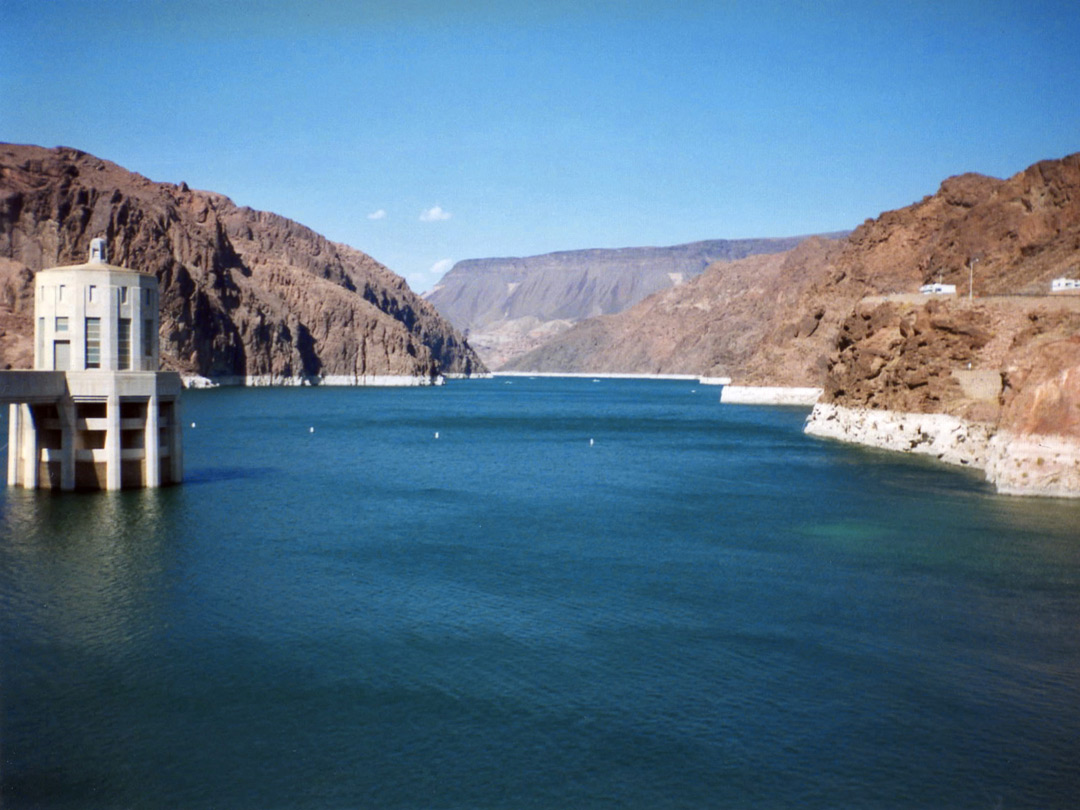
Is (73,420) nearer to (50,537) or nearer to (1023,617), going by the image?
(50,537)

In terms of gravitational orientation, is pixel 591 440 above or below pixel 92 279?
below

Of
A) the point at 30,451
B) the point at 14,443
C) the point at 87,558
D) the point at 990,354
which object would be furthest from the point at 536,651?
the point at 990,354

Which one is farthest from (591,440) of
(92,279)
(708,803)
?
(708,803)

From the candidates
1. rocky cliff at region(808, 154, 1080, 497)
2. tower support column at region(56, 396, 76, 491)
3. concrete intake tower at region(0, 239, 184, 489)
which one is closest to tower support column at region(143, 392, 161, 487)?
concrete intake tower at region(0, 239, 184, 489)

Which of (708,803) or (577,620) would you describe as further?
(577,620)

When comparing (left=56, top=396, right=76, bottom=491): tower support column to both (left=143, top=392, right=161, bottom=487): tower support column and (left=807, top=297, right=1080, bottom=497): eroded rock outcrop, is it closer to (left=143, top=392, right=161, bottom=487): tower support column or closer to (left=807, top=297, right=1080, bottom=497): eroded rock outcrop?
(left=143, top=392, right=161, bottom=487): tower support column

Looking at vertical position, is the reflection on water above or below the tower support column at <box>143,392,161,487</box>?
below

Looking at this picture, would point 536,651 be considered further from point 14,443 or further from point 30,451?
point 14,443
